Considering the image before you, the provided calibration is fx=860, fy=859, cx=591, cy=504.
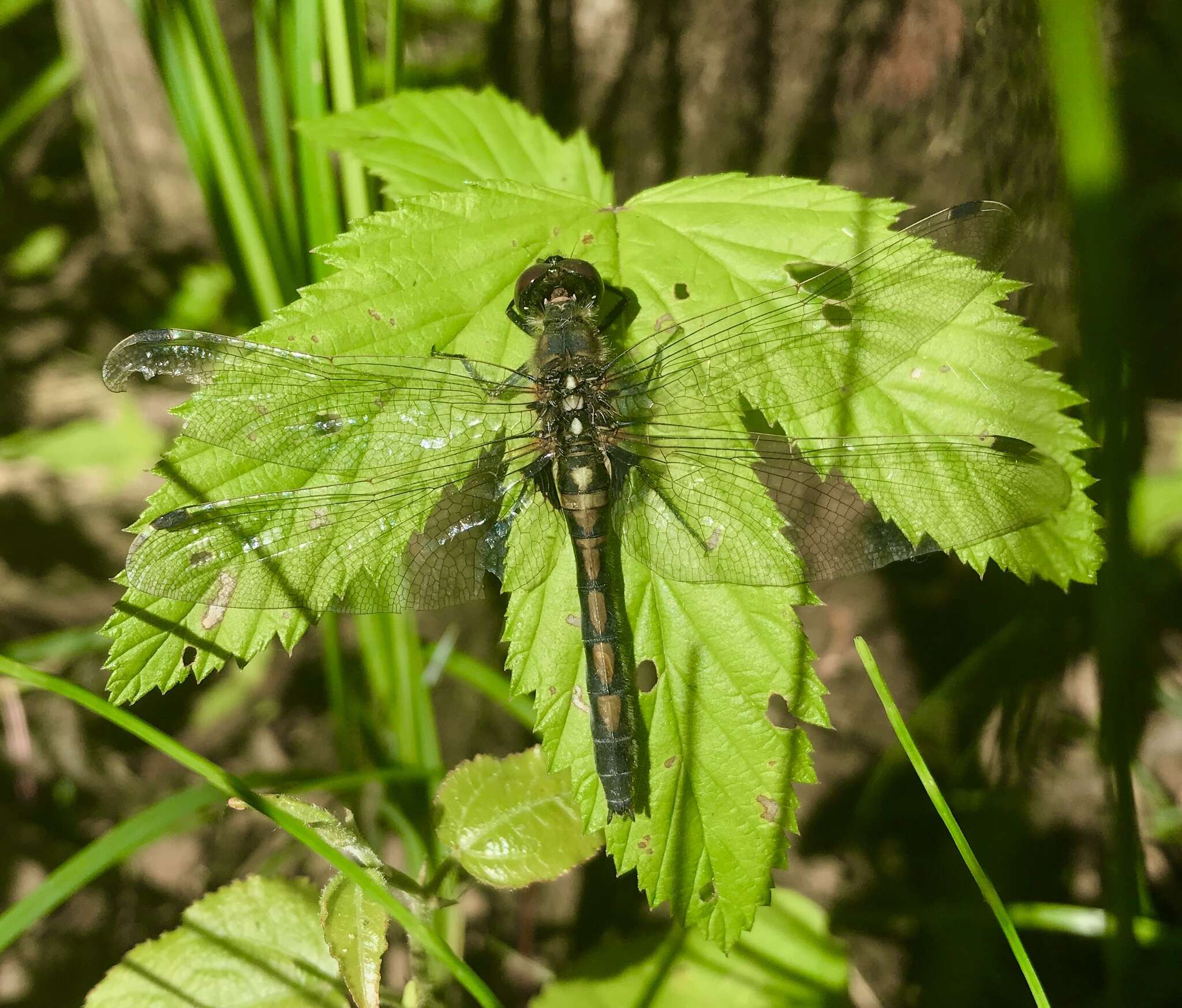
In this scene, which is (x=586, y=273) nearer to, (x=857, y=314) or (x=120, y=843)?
(x=857, y=314)

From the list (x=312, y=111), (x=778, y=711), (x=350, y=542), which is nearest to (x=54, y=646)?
(x=350, y=542)

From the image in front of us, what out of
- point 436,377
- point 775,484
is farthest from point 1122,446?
point 436,377

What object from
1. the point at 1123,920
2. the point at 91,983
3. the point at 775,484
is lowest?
the point at 91,983

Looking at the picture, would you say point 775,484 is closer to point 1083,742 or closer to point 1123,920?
point 1123,920

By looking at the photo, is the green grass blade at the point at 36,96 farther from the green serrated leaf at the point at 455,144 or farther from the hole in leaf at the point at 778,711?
the hole in leaf at the point at 778,711

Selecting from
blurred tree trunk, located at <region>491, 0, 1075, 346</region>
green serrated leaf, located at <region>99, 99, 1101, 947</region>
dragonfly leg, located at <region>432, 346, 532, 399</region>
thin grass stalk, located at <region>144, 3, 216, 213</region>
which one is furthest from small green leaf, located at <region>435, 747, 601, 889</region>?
blurred tree trunk, located at <region>491, 0, 1075, 346</region>

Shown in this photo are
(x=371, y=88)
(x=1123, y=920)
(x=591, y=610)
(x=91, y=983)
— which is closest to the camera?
(x=1123, y=920)

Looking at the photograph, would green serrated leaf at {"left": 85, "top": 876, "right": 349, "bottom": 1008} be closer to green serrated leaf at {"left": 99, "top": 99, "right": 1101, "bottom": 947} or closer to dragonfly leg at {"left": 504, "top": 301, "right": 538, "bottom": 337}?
green serrated leaf at {"left": 99, "top": 99, "right": 1101, "bottom": 947}
